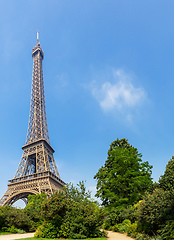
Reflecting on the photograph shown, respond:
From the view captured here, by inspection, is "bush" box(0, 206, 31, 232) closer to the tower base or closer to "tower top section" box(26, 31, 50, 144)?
the tower base

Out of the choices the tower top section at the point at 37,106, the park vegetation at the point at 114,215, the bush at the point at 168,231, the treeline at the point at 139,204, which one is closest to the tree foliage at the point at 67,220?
the park vegetation at the point at 114,215

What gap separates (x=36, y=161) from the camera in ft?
140

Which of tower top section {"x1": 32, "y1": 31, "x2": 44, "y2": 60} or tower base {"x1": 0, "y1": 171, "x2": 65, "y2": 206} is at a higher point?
tower top section {"x1": 32, "y1": 31, "x2": 44, "y2": 60}

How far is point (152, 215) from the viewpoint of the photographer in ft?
32.3

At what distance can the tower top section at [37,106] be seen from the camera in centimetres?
5144

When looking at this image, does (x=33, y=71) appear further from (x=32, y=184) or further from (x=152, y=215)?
(x=152, y=215)

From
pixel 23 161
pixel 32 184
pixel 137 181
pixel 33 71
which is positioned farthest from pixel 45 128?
pixel 137 181

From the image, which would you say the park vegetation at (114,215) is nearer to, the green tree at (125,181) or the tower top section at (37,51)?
the green tree at (125,181)

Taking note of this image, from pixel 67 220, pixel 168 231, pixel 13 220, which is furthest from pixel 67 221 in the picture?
pixel 13 220

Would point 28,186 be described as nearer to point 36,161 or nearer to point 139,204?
point 36,161

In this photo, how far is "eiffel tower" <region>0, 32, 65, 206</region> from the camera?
38.4 metres

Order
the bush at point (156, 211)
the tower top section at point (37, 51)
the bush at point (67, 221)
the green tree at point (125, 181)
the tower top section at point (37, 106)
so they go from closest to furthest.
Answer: the bush at point (156, 211) → the bush at point (67, 221) → the green tree at point (125, 181) → the tower top section at point (37, 106) → the tower top section at point (37, 51)

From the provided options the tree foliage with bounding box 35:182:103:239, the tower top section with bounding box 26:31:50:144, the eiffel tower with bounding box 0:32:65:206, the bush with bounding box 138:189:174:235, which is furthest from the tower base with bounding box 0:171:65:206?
the bush with bounding box 138:189:174:235

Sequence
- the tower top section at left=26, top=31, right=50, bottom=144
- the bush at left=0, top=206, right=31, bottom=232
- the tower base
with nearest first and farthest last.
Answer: the bush at left=0, top=206, right=31, bottom=232 < the tower base < the tower top section at left=26, top=31, right=50, bottom=144
